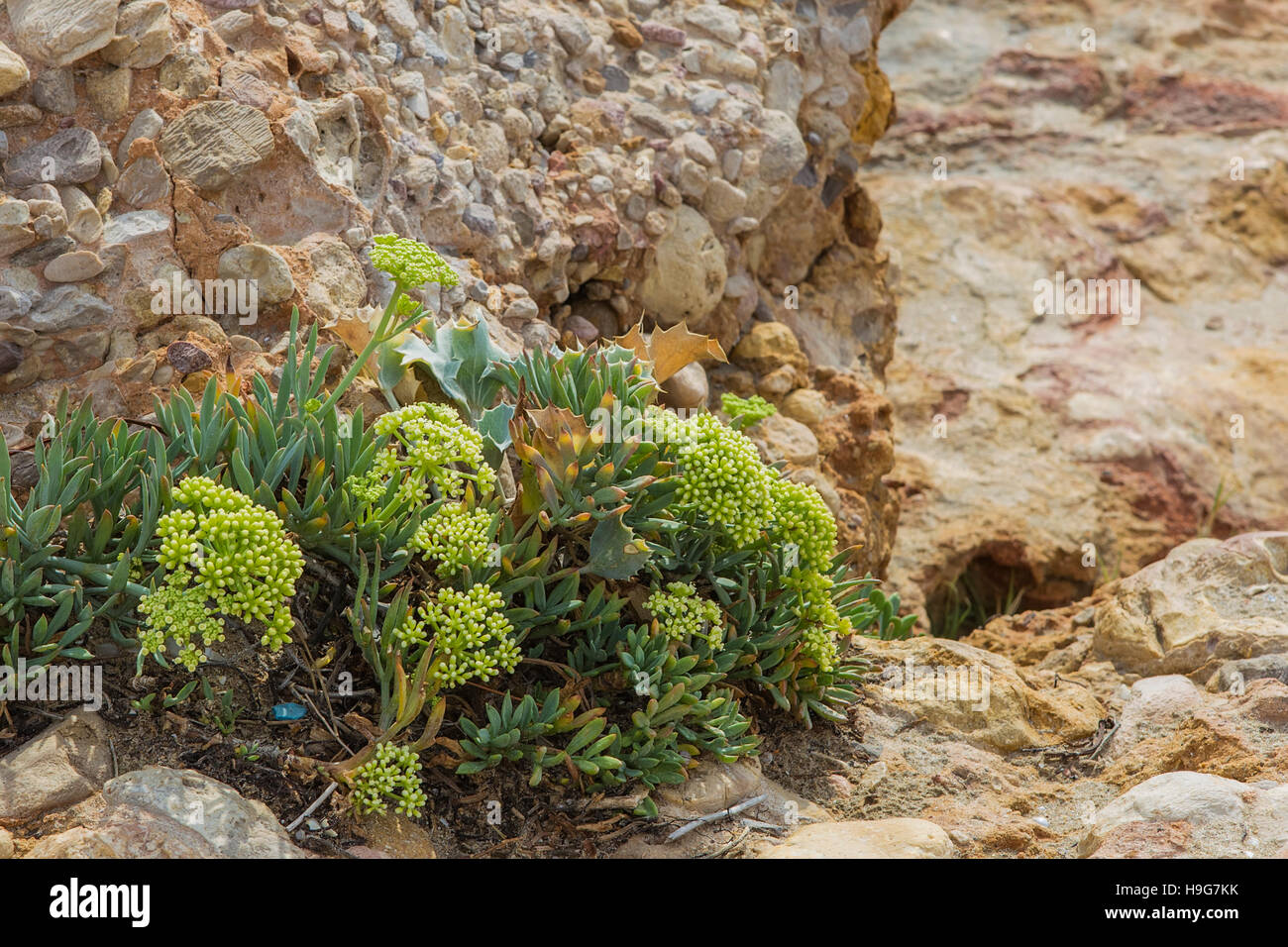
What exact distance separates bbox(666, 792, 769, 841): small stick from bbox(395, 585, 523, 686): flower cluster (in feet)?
2.10

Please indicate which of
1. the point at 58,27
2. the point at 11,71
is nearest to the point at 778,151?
the point at 58,27

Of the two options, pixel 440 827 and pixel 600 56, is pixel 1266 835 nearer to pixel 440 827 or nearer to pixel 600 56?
pixel 440 827

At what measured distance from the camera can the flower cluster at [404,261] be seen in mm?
3432

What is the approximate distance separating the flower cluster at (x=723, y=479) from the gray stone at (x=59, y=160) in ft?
6.57

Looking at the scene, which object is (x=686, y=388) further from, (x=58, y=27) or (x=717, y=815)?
(x=58, y=27)

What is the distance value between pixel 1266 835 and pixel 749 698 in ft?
4.86

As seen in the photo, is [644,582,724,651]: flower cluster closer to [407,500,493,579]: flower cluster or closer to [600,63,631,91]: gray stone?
[407,500,493,579]: flower cluster

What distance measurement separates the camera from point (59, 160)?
11.9ft

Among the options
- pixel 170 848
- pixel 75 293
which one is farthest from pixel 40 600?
pixel 75 293

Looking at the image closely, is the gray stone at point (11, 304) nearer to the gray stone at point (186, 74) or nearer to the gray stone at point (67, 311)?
the gray stone at point (67, 311)

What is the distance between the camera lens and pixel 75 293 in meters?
3.57

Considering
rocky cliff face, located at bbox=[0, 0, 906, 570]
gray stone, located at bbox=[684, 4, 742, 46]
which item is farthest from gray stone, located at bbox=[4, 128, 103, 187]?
gray stone, located at bbox=[684, 4, 742, 46]

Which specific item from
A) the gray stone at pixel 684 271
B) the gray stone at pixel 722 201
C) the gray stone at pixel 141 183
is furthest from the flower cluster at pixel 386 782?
the gray stone at pixel 722 201

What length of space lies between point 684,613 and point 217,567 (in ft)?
4.18
